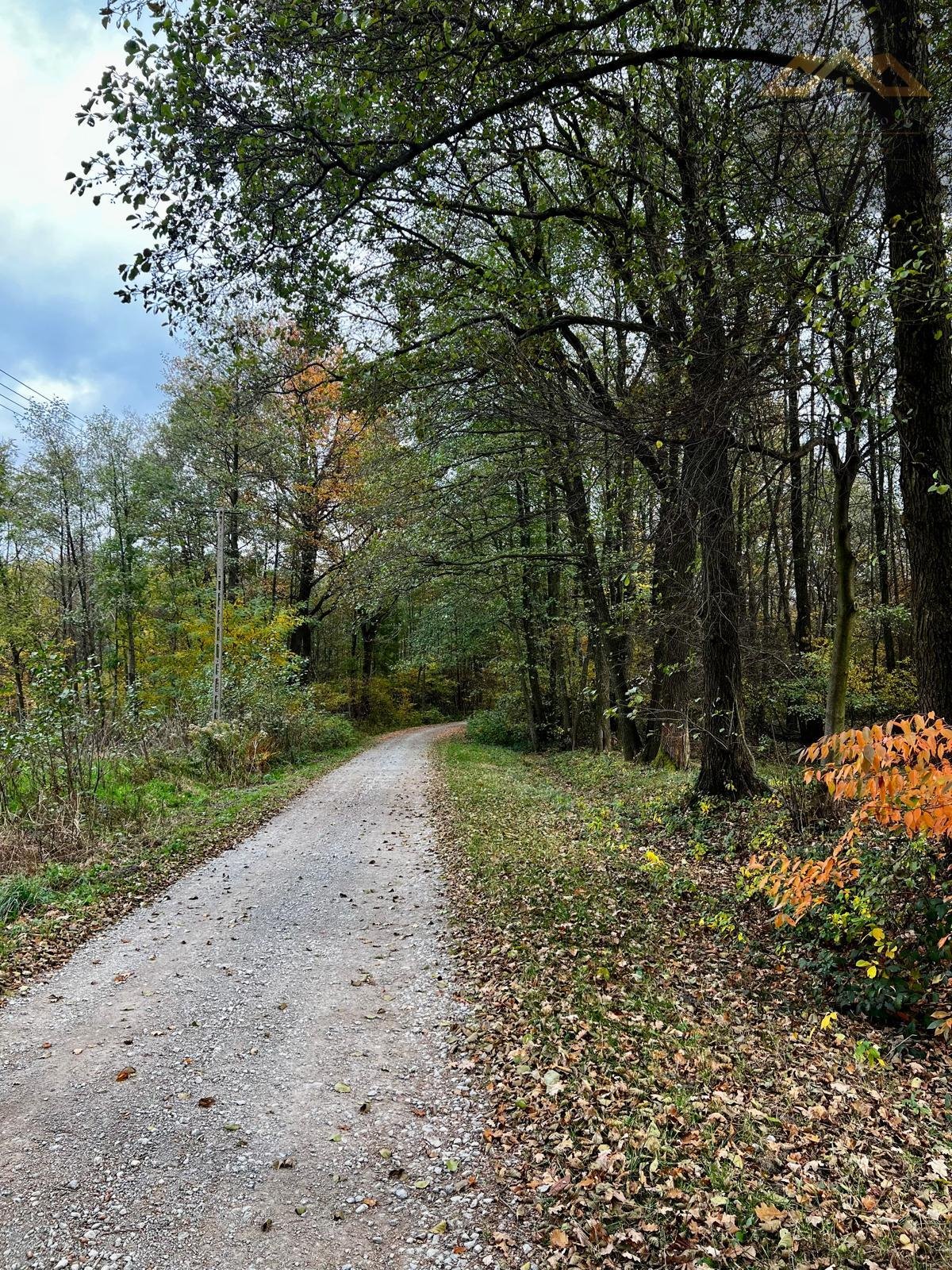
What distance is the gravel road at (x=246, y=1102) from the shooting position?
2.76 metres

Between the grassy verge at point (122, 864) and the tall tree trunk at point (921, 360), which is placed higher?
the tall tree trunk at point (921, 360)

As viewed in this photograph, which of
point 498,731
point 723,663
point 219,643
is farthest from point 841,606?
point 498,731

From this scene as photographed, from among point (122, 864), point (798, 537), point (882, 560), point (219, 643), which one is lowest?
point (122, 864)

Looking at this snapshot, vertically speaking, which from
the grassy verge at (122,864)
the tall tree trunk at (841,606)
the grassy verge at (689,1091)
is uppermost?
the tall tree trunk at (841,606)

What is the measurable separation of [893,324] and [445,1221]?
5.83 m

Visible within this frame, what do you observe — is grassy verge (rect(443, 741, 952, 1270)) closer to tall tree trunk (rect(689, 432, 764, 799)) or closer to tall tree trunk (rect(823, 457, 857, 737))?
tall tree trunk (rect(689, 432, 764, 799))

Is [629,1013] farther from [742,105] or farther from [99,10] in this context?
[742,105]

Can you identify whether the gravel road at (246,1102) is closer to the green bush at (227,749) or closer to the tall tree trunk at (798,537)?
the tall tree trunk at (798,537)

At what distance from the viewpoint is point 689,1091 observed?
350cm

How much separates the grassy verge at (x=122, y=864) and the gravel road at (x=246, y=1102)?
1.22 feet

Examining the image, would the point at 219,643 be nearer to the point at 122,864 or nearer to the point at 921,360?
the point at 122,864

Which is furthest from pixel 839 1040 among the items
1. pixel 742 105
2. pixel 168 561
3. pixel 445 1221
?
pixel 168 561

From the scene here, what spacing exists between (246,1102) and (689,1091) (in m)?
2.43

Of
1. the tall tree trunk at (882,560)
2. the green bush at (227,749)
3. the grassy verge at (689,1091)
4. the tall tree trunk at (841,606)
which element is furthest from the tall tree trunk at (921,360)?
the green bush at (227,749)
